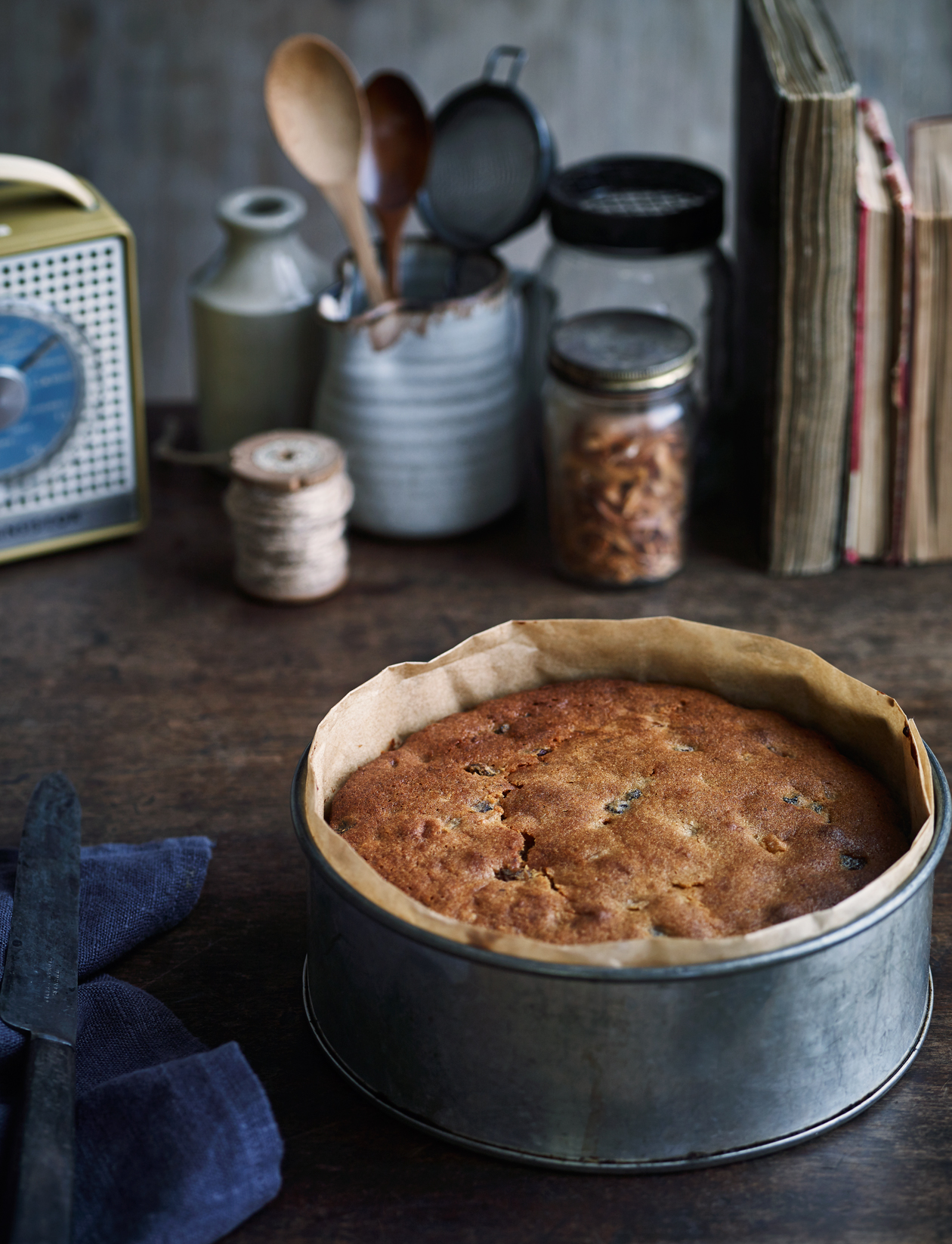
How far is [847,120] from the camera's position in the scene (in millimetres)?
1117

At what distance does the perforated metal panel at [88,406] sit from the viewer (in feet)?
3.85

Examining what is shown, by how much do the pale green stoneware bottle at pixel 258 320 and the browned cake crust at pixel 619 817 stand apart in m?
0.58

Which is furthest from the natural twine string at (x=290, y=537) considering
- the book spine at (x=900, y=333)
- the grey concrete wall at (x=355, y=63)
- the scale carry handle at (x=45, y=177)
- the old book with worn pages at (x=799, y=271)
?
the grey concrete wall at (x=355, y=63)

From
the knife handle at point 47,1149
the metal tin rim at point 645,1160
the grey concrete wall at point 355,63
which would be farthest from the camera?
the grey concrete wall at point 355,63

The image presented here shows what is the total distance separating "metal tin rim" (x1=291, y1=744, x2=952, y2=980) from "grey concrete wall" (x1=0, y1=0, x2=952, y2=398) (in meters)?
1.69

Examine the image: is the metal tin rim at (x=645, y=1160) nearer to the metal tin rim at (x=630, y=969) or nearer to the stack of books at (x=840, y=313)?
the metal tin rim at (x=630, y=969)

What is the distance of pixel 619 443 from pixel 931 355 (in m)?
0.29

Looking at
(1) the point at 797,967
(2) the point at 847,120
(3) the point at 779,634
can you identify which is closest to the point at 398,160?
(2) the point at 847,120

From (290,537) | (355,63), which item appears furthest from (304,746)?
(355,63)

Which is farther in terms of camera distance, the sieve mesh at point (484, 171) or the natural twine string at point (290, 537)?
the sieve mesh at point (484, 171)

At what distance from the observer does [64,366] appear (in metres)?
1.21

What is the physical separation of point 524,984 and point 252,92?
5.95 feet

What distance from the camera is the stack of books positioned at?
3.75 ft

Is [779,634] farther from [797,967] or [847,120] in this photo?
[797,967]
